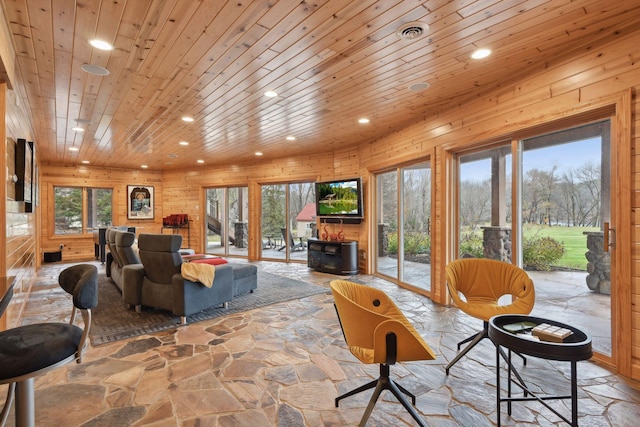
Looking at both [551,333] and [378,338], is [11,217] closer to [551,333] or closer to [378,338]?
[378,338]

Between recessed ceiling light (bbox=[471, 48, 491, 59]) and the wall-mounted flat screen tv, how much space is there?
3.66m

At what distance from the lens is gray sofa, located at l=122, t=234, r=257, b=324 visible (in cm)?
375

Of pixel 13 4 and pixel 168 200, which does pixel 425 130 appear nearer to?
pixel 13 4

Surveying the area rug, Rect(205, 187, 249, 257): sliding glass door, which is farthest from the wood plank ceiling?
Rect(205, 187, 249, 257): sliding glass door

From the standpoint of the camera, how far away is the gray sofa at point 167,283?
3748mm

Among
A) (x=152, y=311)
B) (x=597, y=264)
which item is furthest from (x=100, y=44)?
(x=597, y=264)

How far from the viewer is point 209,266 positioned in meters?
3.97

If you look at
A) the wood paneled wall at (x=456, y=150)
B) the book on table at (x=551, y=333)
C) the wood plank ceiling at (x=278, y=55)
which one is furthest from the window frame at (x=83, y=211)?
the book on table at (x=551, y=333)

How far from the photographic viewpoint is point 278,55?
292cm

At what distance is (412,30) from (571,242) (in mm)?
2485

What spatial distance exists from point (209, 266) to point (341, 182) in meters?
3.65

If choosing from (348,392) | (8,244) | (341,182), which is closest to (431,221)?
(341,182)

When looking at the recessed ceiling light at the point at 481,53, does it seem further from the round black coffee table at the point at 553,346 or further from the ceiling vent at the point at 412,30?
the round black coffee table at the point at 553,346

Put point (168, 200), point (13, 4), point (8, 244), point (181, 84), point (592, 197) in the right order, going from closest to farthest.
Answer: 1. point (13, 4)
2. point (8, 244)
3. point (592, 197)
4. point (181, 84)
5. point (168, 200)
